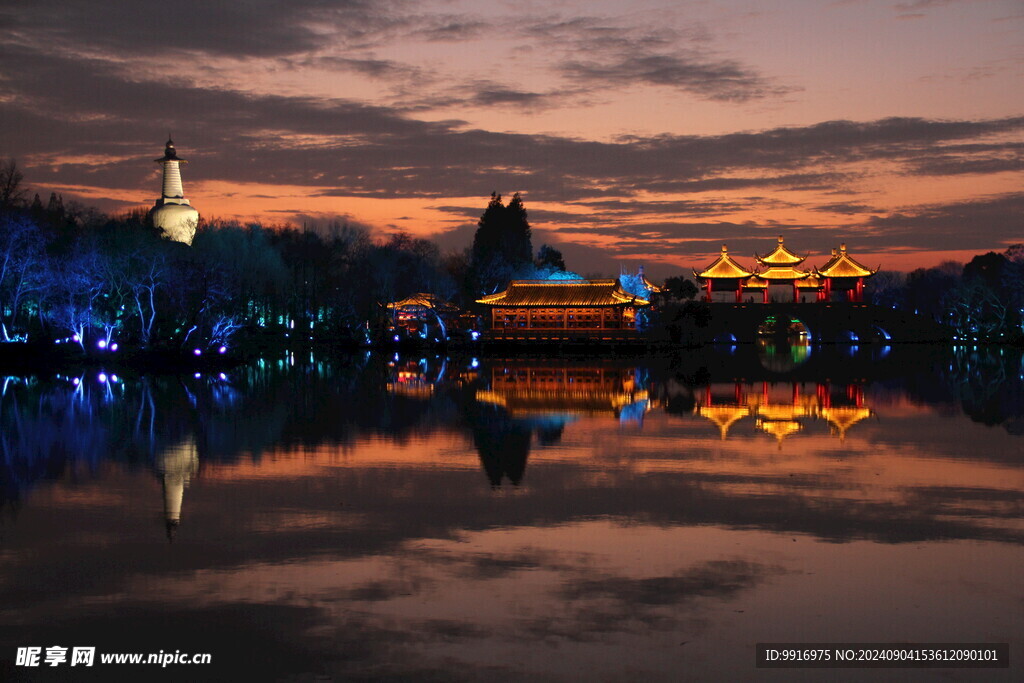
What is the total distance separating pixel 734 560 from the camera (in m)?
10.4

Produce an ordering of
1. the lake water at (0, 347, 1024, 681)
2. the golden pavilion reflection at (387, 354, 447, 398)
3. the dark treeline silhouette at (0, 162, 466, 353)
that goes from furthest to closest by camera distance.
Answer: the dark treeline silhouette at (0, 162, 466, 353)
the golden pavilion reflection at (387, 354, 447, 398)
the lake water at (0, 347, 1024, 681)

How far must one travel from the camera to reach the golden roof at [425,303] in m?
81.5

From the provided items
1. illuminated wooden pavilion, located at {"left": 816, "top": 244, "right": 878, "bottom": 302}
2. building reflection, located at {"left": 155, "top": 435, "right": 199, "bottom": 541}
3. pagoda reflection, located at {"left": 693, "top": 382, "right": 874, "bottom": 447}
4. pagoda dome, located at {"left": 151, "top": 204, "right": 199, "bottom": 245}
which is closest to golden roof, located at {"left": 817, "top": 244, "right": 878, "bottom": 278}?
illuminated wooden pavilion, located at {"left": 816, "top": 244, "right": 878, "bottom": 302}

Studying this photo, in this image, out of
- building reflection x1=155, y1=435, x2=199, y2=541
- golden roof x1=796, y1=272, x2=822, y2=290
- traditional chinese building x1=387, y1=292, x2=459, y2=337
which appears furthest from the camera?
golden roof x1=796, y1=272, x2=822, y2=290

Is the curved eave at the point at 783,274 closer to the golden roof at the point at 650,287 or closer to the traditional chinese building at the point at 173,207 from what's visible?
the golden roof at the point at 650,287

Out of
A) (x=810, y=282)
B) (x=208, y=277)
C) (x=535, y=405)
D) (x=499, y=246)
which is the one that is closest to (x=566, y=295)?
(x=499, y=246)

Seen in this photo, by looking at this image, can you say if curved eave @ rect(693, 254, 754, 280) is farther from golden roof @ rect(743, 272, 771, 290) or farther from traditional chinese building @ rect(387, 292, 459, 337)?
traditional chinese building @ rect(387, 292, 459, 337)

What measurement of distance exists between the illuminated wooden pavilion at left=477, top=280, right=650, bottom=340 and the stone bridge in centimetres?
2445

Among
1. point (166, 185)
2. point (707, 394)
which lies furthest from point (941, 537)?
point (166, 185)

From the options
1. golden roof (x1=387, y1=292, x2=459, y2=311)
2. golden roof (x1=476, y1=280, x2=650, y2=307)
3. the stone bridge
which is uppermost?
golden roof (x1=476, y1=280, x2=650, y2=307)

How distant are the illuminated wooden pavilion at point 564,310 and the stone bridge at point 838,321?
2445 centimetres

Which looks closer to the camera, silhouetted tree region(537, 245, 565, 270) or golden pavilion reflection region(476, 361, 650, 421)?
golden pavilion reflection region(476, 361, 650, 421)

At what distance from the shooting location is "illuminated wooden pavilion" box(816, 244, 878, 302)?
357 ft

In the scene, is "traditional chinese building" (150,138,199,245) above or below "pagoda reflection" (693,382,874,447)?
above
